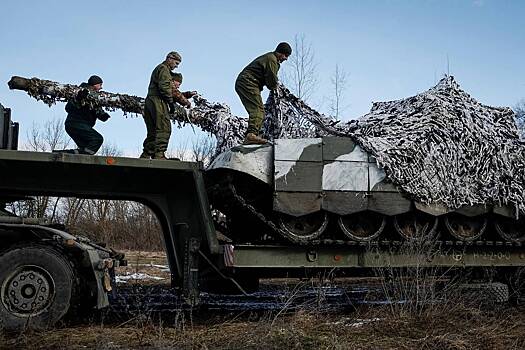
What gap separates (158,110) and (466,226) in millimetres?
4358

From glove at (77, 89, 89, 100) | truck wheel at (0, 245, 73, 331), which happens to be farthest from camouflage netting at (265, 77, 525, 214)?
truck wheel at (0, 245, 73, 331)

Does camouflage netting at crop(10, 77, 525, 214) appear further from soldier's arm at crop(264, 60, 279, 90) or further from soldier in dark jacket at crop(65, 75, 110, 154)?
soldier's arm at crop(264, 60, 279, 90)

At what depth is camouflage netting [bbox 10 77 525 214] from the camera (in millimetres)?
7566

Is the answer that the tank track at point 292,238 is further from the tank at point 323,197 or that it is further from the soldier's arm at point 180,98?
the soldier's arm at point 180,98

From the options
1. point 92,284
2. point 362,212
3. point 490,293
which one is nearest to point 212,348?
Answer: point 92,284

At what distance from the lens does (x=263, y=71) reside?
8109 millimetres

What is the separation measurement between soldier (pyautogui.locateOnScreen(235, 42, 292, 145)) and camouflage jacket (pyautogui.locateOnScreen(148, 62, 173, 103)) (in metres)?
0.92

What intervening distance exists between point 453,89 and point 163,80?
401 centimetres

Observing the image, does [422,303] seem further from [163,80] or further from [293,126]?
[163,80]

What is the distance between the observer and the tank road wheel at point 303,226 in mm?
7273

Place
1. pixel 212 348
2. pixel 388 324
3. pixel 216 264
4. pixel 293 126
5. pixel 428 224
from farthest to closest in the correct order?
pixel 293 126
pixel 428 224
pixel 216 264
pixel 388 324
pixel 212 348

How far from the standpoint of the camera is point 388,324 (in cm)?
627

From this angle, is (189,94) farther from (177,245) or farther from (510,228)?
(510,228)

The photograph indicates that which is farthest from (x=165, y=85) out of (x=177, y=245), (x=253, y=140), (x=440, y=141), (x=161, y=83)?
(x=440, y=141)
